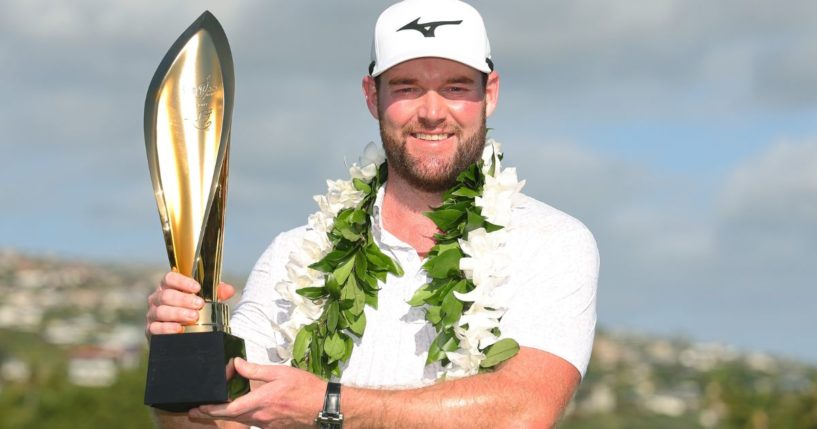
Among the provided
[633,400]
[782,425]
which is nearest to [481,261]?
[782,425]

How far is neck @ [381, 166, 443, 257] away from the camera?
561 centimetres

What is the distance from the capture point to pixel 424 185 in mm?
5520

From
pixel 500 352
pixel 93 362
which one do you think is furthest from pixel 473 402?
pixel 93 362

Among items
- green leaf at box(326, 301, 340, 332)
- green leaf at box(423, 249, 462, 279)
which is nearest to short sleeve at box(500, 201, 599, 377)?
green leaf at box(423, 249, 462, 279)

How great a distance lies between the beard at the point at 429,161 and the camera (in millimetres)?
5445

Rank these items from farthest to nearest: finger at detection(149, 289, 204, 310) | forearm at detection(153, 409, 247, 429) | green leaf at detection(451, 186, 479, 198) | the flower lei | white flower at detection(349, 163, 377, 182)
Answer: white flower at detection(349, 163, 377, 182) < green leaf at detection(451, 186, 479, 198) < the flower lei < forearm at detection(153, 409, 247, 429) < finger at detection(149, 289, 204, 310)

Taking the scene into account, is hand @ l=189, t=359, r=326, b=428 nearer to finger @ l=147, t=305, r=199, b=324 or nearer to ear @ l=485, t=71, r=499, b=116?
finger @ l=147, t=305, r=199, b=324

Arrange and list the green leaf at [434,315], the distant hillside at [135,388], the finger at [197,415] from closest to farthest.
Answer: the finger at [197,415], the green leaf at [434,315], the distant hillside at [135,388]

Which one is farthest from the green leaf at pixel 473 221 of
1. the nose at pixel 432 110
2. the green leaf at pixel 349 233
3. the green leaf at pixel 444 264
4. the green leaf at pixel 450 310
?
the green leaf at pixel 349 233

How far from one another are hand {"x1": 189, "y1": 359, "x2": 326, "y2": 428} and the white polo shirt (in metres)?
0.66

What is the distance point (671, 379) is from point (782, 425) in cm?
11382

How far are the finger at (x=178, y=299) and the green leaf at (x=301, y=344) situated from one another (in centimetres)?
92

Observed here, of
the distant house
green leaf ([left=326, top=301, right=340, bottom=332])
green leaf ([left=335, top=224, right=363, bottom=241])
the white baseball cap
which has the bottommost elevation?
the distant house

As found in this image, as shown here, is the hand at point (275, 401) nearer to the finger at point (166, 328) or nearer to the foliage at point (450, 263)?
the finger at point (166, 328)
